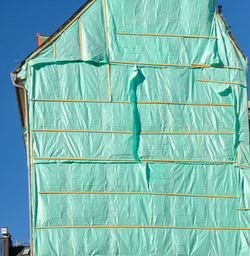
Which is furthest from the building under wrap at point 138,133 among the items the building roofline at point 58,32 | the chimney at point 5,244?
the chimney at point 5,244

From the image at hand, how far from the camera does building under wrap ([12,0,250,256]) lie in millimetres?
36312

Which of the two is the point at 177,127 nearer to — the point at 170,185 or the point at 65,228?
the point at 170,185

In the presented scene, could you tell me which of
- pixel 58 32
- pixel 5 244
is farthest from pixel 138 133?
pixel 5 244

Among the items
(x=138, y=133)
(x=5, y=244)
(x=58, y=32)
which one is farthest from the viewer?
(x=5, y=244)

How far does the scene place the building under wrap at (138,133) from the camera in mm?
36312

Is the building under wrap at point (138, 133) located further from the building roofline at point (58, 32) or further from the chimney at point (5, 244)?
the chimney at point (5, 244)

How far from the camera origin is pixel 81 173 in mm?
36719

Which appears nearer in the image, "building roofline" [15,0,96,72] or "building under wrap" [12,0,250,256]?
"building under wrap" [12,0,250,256]

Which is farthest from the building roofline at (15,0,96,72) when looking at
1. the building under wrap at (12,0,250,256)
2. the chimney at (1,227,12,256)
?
the chimney at (1,227,12,256)

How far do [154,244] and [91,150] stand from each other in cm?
542

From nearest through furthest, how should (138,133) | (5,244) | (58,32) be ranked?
(138,133), (58,32), (5,244)

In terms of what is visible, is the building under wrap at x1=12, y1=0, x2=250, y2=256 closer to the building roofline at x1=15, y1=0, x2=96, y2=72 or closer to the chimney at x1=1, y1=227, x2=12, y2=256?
the building roofline at x1=15, y1=0, x2=96, y2=72

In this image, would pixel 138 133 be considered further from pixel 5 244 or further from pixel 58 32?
pixel 5 244

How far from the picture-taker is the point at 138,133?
37.8 metres
